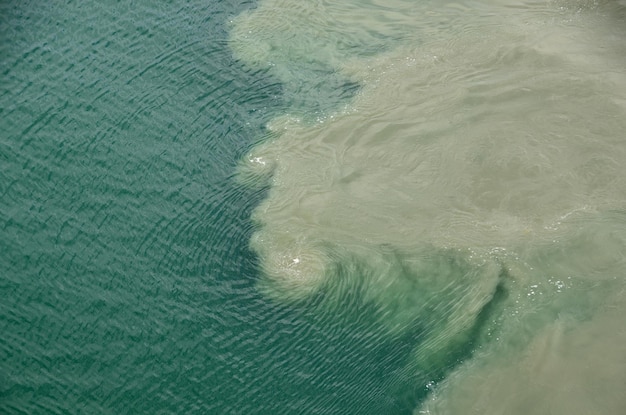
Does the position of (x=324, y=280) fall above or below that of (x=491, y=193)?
below

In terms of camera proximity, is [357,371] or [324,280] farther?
[324,280]

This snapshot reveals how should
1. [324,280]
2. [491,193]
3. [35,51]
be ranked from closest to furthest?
[324,280] → [491,193] → [35,51]

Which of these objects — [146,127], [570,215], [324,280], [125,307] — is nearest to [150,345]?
[125,307]

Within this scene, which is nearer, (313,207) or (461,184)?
(313,207)

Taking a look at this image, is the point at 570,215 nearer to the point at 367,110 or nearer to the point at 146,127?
the point at 367,110

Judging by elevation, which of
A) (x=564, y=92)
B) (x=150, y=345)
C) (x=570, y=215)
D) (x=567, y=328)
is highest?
(x=564, y=92)
